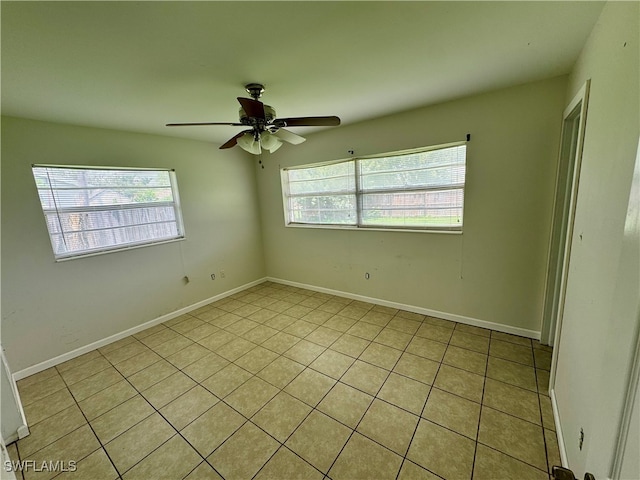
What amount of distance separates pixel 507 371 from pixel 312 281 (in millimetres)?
2711

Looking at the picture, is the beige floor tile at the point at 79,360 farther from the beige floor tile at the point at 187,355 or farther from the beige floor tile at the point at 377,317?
the beige floor tile at the point at 377,317

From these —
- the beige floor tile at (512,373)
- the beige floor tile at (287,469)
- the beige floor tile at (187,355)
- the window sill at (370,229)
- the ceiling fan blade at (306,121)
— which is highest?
the ceiling fan blade at (306,121)

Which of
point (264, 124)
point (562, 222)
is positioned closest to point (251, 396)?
point (264, 124)

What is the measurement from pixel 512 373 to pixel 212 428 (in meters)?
2.38

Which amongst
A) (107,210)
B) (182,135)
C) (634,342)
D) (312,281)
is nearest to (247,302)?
(312,281)

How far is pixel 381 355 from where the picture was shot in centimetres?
246

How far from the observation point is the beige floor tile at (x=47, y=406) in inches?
77.2

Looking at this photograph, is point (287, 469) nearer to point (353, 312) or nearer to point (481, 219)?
point (353, 312)

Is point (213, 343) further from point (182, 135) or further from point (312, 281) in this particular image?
point (182, 135)

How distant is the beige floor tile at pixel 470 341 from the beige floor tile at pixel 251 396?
183 centimetres

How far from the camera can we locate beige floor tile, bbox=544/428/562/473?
4.73 feet

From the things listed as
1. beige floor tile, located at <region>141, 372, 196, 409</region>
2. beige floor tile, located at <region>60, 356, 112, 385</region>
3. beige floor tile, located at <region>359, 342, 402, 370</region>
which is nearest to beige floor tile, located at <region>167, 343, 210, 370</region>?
beige floor tile, located at <region>141, 372, 196, 409</region>

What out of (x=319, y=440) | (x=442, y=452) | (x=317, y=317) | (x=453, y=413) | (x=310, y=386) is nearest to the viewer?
(x=442, y=452)

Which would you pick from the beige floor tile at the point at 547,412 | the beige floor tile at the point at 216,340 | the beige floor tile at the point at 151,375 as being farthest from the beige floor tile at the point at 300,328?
the beige floor tile at the point at 547,412
